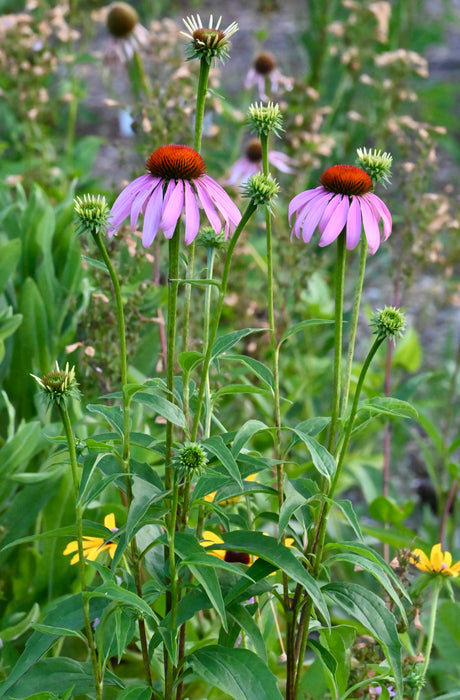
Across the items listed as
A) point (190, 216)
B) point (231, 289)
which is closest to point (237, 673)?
point (190, 216)

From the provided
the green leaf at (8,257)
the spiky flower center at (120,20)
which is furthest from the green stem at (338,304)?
the spiky flower center at (120,20)

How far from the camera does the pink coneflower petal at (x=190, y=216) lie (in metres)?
0.84

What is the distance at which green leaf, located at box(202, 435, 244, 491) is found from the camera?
0.80m

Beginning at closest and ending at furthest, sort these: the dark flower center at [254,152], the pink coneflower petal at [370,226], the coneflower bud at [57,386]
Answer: the coneflower bud at [57,386], the pink coneflower petal at [370,226], the dark flower center at [254,152]

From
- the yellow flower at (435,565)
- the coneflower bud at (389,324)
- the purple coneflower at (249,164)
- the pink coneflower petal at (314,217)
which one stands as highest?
the purple coneflower at (249,164)

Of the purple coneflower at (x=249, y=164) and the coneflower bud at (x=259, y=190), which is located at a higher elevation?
the purple coneflower at (x=249, y=164)

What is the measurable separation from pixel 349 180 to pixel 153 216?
208 mm

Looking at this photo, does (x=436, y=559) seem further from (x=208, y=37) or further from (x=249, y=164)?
(x=249, y=164)

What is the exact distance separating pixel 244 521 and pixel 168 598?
0.13 meters

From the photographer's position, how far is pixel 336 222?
872 millimetres

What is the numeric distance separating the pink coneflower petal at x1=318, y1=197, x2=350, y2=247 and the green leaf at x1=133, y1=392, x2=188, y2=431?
8.7 inches

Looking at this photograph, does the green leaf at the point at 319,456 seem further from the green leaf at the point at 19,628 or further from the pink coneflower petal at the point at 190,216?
the green leaf at the point at 19,628

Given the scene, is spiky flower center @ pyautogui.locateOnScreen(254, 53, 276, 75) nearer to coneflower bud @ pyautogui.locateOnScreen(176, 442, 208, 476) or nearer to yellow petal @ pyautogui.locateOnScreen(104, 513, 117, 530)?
yellow petal @ pyautogui.locateOnScreen(104, 513, 117, 530)

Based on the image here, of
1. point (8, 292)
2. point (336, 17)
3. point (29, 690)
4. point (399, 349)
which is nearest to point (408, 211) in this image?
point (399, 349)
